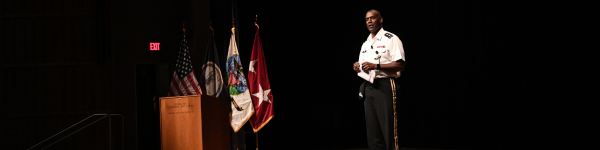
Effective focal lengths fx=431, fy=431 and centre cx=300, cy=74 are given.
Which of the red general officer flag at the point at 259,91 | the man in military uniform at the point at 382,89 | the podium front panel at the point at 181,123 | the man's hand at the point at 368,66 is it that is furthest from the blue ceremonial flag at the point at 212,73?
the man's hand at the point at 368,66

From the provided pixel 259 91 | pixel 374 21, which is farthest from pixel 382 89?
pixel 259 91

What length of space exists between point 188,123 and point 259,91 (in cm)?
107

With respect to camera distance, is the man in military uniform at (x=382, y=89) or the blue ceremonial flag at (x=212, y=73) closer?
the man in military uniform at (x=382, y=89)

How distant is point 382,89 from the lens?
10.3ft

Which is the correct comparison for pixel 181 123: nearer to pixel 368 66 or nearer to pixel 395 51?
pixel 368 66

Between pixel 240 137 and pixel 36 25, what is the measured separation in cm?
295

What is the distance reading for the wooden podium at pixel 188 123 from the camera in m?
3.79

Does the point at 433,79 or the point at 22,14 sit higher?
the point at 22,14

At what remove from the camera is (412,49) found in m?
4.90

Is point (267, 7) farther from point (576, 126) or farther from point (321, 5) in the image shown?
point (576, 126)

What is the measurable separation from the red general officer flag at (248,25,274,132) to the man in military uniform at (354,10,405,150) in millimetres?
1663

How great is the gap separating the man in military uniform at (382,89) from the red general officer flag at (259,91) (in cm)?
166

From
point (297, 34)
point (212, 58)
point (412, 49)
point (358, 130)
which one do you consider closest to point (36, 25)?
point (212, 58)

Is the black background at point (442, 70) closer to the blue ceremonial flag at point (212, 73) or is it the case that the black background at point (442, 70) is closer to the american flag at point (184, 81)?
the blue ceremonial flag at point (212, 73)
